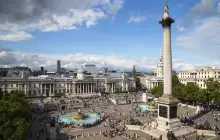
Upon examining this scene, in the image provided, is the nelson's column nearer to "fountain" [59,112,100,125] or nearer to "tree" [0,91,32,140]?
"fountain" [59,112,100,125]

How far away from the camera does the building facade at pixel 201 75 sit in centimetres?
10488

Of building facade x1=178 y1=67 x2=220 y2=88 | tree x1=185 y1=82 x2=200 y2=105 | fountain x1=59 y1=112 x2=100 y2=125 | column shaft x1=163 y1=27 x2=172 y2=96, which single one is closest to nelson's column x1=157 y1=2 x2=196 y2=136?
column shaft x1=163 y1=27 x2=172 y2=96

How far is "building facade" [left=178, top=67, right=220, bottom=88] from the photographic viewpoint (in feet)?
344

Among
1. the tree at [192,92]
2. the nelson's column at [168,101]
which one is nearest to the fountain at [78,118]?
the nelson's column at [168,101]

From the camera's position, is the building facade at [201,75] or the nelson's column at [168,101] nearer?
the nelson's column at [168,101]

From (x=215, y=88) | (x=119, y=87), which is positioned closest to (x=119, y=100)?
(x=215, y=88)

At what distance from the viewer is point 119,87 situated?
151 meters

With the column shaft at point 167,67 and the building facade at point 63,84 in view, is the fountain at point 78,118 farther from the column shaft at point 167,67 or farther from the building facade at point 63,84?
the building facade at point 63,84

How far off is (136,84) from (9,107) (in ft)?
453

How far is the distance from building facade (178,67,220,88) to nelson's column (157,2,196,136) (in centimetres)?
6727

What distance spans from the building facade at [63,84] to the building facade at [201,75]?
149 feet

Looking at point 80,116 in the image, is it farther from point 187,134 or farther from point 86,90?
→ point 86,90

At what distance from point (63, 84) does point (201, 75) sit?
8054 cm

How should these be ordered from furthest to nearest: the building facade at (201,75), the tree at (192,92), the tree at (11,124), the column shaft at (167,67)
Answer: the building facade at (201,75) → the tree at (192,92) → the column shaft at (167,67) → the tree at (11,124)
